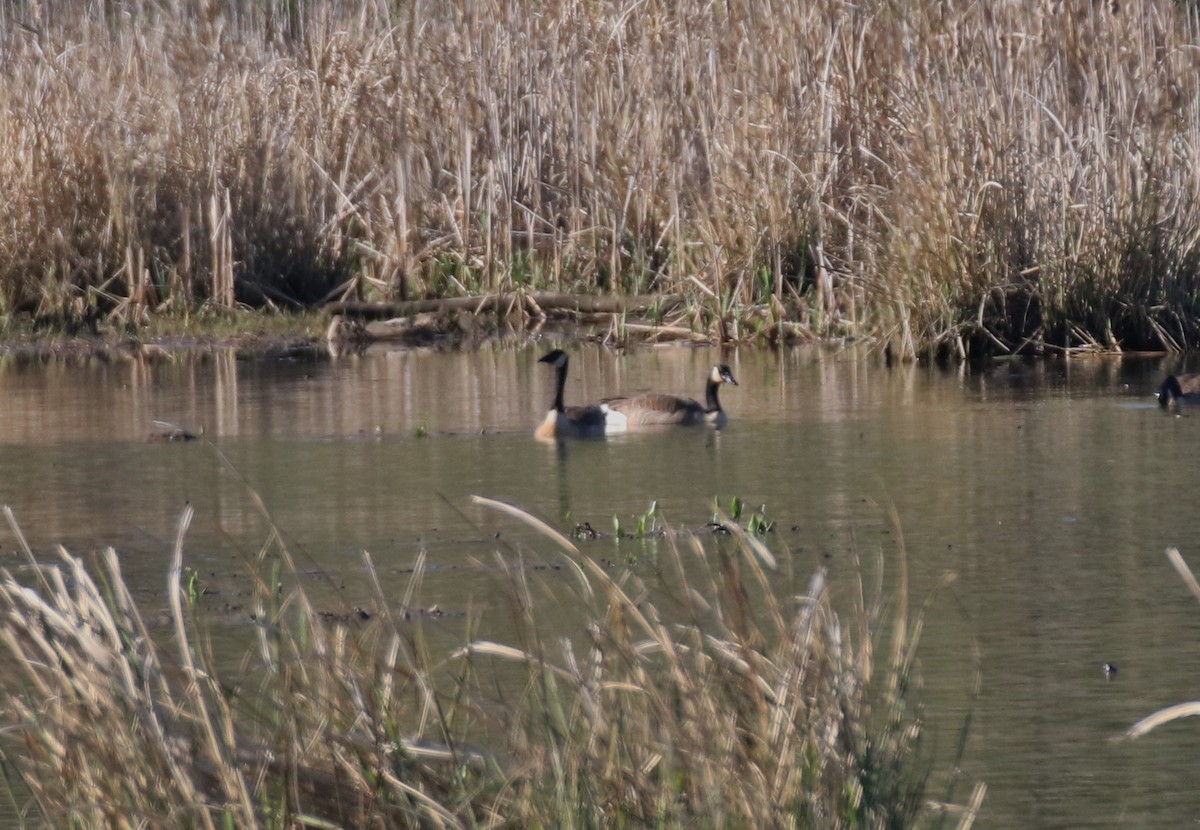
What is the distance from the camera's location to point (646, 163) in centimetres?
1781

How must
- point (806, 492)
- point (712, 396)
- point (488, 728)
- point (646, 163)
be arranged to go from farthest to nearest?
point (646, 163) < point (712, 396) < point (806, 492) < point (488, 728)

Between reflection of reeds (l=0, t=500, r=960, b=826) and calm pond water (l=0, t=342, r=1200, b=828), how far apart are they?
0.92ft

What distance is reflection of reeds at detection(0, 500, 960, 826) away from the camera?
3648 mm

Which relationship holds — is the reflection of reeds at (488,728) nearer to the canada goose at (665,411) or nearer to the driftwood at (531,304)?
the canada goose at (665,411)

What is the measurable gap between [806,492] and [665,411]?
9.48 ft

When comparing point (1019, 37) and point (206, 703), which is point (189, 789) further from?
point (1019, 37)

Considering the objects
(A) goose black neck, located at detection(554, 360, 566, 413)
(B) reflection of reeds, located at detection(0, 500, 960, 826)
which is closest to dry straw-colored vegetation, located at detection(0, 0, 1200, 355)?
(A) goose black neck, located at detection(554, 360, 566, 413)

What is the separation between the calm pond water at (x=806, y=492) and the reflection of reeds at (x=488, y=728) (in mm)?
280

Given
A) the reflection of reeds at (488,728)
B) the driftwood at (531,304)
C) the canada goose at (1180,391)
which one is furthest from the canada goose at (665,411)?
the reflection of reeds at (488,728)

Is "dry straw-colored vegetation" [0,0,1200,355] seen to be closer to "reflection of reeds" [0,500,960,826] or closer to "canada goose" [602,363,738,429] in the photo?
"canada goose" [602,363,738,429]

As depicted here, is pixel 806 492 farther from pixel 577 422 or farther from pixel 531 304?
pixel 531 304

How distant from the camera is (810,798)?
11.9 ft

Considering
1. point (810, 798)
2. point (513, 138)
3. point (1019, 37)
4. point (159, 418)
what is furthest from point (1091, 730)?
A: point (513, 138)

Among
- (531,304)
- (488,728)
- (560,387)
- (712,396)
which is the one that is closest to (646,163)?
(531,304)
